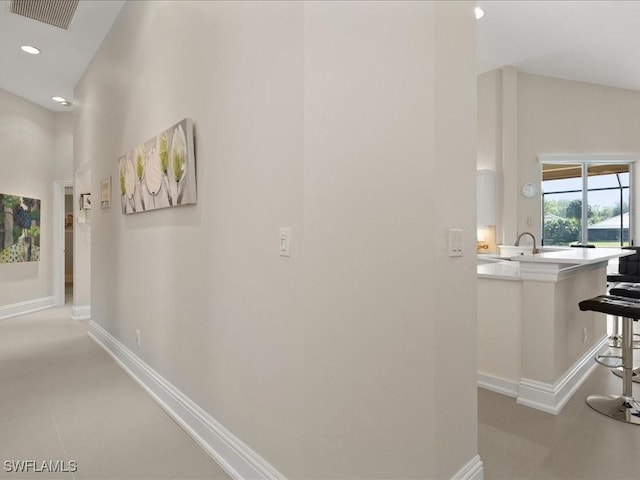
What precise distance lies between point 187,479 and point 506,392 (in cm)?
227

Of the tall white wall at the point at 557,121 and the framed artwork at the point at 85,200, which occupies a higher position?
the tall white wall at the point at 557,121

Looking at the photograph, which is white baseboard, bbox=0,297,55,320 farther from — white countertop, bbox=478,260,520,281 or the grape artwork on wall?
white countertop, bbox=478,260,520,281

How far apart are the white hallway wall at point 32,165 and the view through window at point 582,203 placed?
27.5 ft

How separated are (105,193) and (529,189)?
6.32 metres

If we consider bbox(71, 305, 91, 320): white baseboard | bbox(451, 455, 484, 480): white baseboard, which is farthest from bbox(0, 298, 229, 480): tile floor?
bbox(71, 305, 91, 320): white baseboard

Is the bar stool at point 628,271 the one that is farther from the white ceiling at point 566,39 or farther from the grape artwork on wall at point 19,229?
the grape artwork on wall at point 19,229

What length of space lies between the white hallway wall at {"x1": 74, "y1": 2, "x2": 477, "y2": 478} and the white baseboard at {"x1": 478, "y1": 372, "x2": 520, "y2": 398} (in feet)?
3.83

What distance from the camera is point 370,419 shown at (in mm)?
1572

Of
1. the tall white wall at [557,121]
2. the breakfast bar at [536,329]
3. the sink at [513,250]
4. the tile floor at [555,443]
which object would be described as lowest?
the tile floor at [555,443]

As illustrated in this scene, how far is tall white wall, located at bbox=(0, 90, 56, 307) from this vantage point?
5527 millimetres

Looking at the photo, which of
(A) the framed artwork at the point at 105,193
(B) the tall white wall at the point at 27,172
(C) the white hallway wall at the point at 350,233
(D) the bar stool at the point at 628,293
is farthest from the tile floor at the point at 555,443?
(B) the tall white wall at the point at 27,172

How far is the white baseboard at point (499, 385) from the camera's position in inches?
111

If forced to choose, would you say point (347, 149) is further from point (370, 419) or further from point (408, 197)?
point (370, 419)

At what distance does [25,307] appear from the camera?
231 inches
